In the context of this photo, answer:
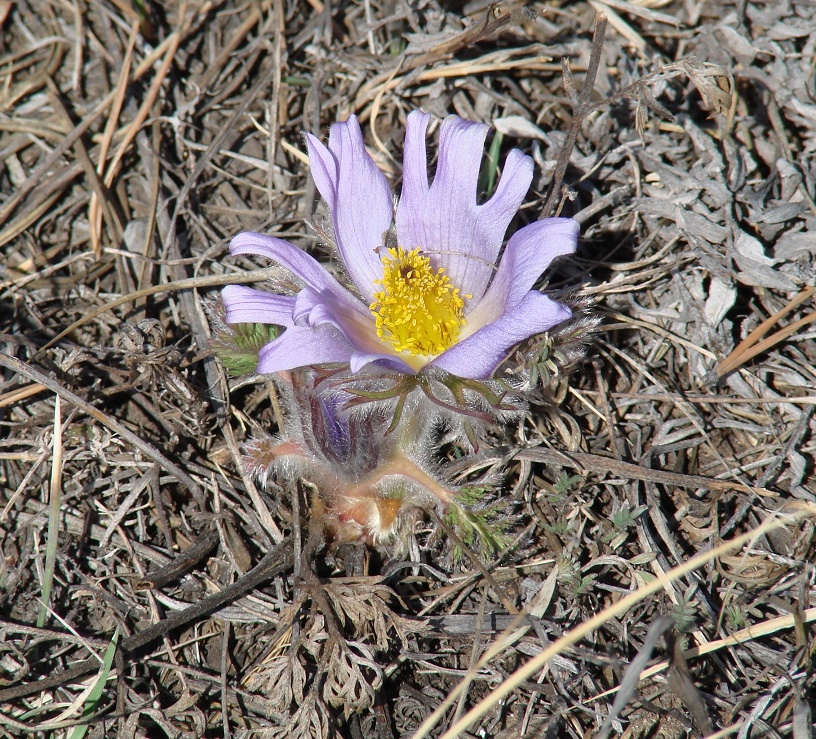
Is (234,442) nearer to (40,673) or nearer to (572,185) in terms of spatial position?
(40,673)

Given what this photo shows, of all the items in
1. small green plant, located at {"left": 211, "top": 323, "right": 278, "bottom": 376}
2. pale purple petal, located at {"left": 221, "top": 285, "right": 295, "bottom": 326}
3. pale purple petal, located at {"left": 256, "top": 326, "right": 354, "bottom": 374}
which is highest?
pale purple petal, located at {"left": 221, "top": 285, "right": 295, "bottom": 326}

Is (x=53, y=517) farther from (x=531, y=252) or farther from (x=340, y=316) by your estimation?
(x=531, y=252)

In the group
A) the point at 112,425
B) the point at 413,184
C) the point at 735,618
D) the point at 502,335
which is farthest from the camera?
the point at 112,425

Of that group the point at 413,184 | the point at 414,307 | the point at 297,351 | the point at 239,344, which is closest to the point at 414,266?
the point at 414,307

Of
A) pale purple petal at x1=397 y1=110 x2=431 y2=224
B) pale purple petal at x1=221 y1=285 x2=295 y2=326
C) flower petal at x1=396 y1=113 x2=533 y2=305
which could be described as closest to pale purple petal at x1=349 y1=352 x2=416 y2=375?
pale purple petal at x1=221 y1=285 x2=295 y2=326

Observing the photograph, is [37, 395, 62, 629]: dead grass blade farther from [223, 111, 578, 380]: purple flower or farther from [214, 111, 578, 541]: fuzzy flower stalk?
[223, 111, 578, 380]: purple flower

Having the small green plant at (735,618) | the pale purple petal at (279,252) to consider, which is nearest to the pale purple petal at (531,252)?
the pale purple petal at (279,252)

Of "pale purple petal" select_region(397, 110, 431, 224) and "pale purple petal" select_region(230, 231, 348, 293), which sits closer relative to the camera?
"pale purple petal" select_region(230, 231, 348, 293)
